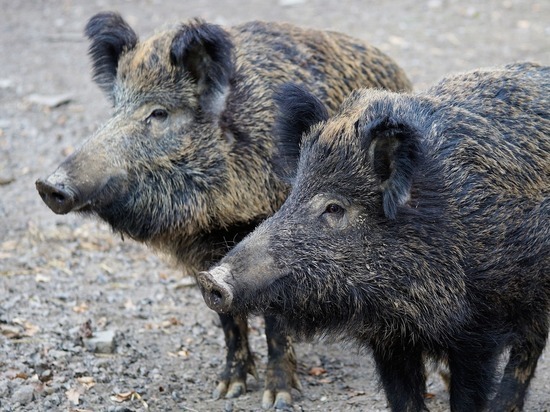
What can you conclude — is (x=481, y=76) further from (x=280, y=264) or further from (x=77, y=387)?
(x=77, y=387)

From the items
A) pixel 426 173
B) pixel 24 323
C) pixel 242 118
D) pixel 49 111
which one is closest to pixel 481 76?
pixel 426 173

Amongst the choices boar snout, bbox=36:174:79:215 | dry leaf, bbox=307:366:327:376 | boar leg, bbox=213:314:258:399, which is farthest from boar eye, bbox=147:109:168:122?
dry leaf, bbox=307:366:327:376

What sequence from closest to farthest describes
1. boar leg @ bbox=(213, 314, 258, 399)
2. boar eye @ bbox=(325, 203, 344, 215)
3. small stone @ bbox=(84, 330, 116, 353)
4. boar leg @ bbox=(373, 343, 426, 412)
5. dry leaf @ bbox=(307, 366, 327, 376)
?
1. boar eye @ bbox=(325, 203, 344, 215)
2. boar leg @ bbox=(373, 343, 426, 412)
3. boar leg @ bbox=(213, 314, 258, 399)
4. small stone @ bbox=(84, 330, 116, 353)
5. dry leaf @ bbox=(307, 366, 327, 376)

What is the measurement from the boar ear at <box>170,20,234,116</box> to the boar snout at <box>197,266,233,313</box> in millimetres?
2101

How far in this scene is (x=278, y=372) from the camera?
641cm

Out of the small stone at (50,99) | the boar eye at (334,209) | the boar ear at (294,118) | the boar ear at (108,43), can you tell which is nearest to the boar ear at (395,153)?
the boar eye at (334,209)

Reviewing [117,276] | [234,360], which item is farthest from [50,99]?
[234,360]

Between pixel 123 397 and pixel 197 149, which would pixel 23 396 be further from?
pixel 197 149

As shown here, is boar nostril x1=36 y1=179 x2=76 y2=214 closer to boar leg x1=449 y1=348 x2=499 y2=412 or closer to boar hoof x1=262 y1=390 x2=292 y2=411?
boar hoof x1=262 y1=390 x2=292 y2=411

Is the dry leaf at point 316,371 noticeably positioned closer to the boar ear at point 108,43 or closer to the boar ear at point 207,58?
the boar ear at point 207,58

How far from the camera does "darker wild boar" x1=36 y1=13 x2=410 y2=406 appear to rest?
20.3 feet

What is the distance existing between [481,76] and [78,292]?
389 cm

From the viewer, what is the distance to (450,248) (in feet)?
15.8

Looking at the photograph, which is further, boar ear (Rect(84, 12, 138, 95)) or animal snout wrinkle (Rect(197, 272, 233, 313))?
boar ear (Rect(84, 12, 138, 95))
